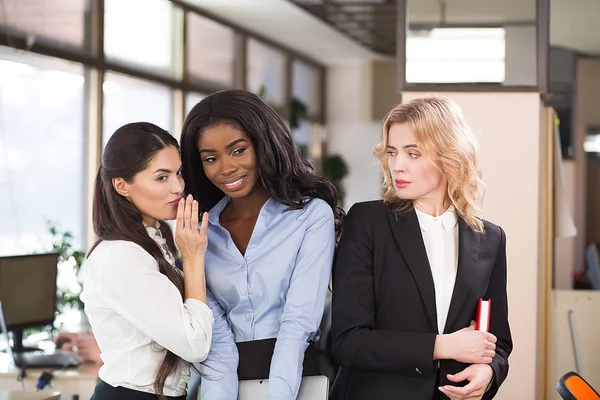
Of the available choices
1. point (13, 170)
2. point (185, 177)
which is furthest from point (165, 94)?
point (185, 177)

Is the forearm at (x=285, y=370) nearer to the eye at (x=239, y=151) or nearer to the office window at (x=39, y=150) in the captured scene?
the eye at (x=239, y=151)

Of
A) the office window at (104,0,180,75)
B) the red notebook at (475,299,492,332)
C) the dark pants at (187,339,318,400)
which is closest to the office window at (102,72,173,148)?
the office window at (104,0,180,75)

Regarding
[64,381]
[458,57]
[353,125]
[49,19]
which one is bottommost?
[64,381]

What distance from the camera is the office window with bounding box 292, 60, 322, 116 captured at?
1284 centimetres

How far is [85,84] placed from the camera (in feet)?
22.2

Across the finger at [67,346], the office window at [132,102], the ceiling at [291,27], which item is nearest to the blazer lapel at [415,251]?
the finger at [67,346]

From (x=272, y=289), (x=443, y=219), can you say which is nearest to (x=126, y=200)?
(x=272, y=289)

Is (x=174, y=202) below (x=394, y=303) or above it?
above

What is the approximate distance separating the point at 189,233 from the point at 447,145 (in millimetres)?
→ 706

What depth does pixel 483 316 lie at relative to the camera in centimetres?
211

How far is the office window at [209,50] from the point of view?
892 cm

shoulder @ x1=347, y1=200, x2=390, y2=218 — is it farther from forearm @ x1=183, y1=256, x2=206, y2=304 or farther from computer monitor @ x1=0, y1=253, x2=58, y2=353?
computer monitor @ x1=0, y1=253, x2=58, y2=353

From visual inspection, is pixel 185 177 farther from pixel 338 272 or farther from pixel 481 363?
pixel 481 363

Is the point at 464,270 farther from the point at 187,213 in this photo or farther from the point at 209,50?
the point at 209,50
